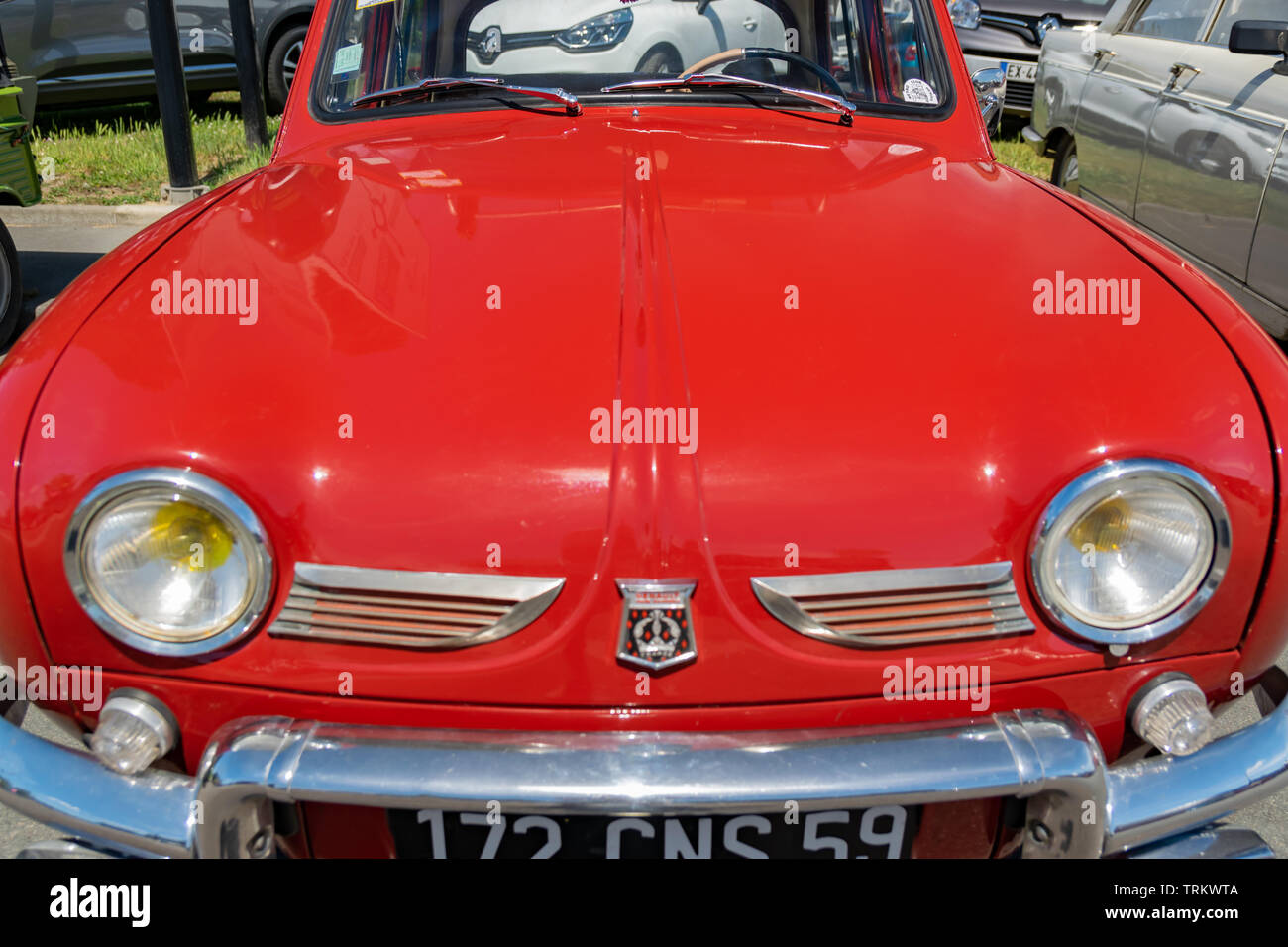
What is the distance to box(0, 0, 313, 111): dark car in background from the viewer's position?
26.8ft

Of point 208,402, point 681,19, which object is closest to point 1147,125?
point 681,19

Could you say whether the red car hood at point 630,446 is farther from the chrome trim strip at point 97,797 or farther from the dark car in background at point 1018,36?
the dark car in background at point 1018,36

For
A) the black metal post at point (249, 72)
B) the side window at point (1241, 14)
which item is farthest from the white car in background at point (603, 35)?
the black metal post at point (249, 72)

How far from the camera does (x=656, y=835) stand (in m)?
1.42

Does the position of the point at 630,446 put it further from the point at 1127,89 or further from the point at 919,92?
the point at 1127,89

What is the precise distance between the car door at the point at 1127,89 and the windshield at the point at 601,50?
2978mm

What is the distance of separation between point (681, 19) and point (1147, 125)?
130 inches

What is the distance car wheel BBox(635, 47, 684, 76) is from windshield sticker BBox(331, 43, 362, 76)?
0.64 m

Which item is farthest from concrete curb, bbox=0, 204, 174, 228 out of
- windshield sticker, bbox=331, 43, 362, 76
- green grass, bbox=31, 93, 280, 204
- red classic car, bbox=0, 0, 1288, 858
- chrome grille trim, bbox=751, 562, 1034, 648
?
chrome grille trim, bbox=751, 562, 1034, 648

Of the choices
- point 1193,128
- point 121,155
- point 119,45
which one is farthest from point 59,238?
point 1193,128

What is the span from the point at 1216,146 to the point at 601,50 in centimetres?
305

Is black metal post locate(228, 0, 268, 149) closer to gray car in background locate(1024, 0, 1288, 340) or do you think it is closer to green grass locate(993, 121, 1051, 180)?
green grass locate(993, 121, 1051, 180)

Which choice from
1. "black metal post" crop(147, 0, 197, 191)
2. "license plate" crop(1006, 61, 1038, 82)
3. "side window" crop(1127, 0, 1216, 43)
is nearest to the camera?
"side window" crop(1127, 0, 1216, 43)

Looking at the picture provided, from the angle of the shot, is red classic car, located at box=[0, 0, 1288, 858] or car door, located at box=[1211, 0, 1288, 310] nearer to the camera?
red classic car, located at box=[0, 0, 1288, 858]
